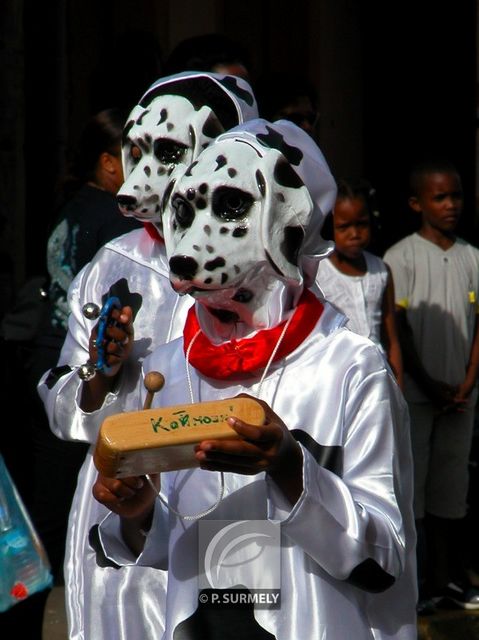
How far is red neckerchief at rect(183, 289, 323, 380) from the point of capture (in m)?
2.82

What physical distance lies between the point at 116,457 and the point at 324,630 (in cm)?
51

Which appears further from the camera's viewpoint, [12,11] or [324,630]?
[12,11]

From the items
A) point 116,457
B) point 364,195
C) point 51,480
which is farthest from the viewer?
point 364,195

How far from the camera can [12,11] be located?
7066 mm

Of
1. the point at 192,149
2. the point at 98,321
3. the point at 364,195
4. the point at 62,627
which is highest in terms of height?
the point at 192,149

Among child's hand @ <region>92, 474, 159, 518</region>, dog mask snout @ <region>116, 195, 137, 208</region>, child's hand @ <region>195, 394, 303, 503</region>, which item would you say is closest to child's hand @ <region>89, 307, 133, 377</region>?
dog mask snout @ <region>116, 195, 137, 208</region>

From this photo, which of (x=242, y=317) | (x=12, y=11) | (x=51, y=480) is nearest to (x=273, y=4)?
(x=12, y=11)

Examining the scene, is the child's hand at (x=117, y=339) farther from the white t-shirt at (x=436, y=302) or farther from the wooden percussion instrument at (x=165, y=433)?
the white t-shirt at (x=436, y=302)

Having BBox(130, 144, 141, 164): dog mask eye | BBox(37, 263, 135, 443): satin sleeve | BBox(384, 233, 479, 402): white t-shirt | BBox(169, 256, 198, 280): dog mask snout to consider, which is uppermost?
BBox(169, 256, 198, 280): dog mask snout

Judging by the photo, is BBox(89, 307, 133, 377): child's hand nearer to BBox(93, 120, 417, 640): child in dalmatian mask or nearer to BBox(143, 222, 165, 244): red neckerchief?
BBox(143, 222, 165, 244): red neckerchief

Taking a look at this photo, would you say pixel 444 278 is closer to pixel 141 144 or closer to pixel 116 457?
pixel 141 144

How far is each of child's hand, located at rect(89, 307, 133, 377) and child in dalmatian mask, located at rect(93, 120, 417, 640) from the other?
1.77 feet

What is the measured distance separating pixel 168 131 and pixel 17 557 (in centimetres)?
109

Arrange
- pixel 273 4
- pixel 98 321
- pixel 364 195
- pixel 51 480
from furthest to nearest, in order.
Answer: pixel 273 4 < pixel 364 195 < pixel 51 480 < pixel 98 321
